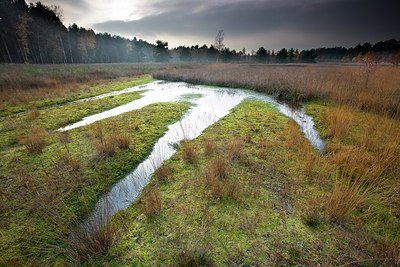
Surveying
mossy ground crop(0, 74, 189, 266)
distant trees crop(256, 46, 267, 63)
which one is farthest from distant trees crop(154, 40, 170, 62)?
mossy ground crop(0, 74, 189, 266)

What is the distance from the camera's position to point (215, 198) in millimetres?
3691

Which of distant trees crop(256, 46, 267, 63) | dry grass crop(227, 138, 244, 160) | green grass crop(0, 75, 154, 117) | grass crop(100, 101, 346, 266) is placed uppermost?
distant trees crop(256, 46, 267, 63)

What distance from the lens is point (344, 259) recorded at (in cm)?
240

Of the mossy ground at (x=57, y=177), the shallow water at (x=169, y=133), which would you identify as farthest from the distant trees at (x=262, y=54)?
the mossy ground at (x=57, y=177)

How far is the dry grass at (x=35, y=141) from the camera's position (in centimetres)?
551

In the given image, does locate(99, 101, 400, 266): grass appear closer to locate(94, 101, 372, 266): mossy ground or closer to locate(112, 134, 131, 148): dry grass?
locate(94, 101, 372, 266): mossy ground

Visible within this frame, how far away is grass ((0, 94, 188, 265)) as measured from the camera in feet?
8.63

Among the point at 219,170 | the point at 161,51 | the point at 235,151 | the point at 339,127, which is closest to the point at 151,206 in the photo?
the point at 219,170

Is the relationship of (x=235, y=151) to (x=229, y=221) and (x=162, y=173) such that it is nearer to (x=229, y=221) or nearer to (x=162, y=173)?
(x=162, y=173)

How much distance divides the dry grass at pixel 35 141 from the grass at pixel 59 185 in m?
0.13

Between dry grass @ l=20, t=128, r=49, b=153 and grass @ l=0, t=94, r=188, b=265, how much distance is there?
0.13 metres

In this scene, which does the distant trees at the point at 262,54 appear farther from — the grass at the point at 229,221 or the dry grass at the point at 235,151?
the grass at the point at 229,221

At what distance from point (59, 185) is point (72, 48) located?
59.3 meters

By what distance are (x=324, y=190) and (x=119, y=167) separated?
4472mm
